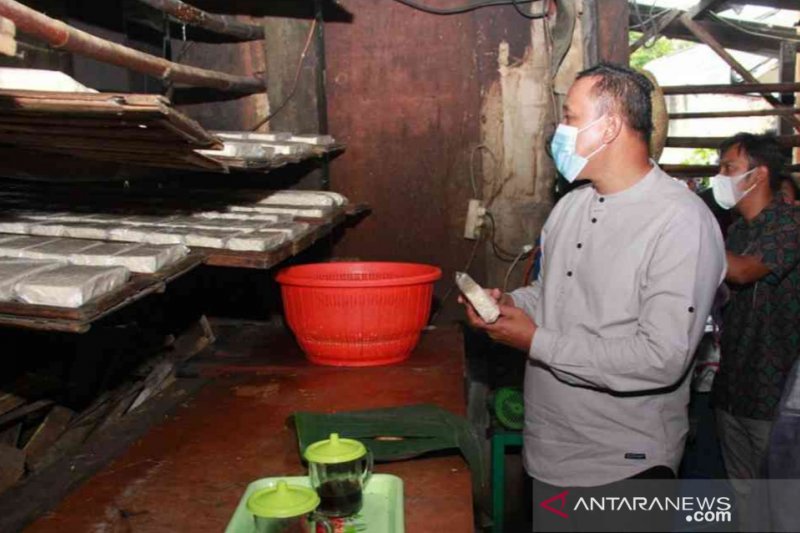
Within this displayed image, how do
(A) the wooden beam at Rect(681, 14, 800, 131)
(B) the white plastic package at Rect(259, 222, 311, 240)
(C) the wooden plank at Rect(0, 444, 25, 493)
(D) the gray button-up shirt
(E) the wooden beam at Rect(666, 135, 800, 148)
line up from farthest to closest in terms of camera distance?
(A) the wooden beam at Rect(681, 14, 800, 131) → (E) the wooden beam at Rect(666, 135, 800, 148) → (B) the white plastic package at Rect(259, 222, 311, 240) → (C) the wooden plank at Rect(0, 444, 25, 493) → (D) the gray button-up shirt

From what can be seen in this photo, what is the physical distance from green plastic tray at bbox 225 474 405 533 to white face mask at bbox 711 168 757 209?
2.61 meters

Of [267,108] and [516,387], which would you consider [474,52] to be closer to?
[267,108]

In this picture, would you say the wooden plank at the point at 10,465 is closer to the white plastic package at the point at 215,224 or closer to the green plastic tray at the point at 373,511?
the white plastic package at the point at 215,224

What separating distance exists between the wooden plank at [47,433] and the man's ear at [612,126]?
2388 mm

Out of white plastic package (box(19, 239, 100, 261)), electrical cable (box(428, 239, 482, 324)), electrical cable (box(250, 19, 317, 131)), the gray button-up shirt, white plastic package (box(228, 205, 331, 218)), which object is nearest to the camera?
the gray button-up shirt

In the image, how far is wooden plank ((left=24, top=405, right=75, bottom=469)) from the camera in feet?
9.62

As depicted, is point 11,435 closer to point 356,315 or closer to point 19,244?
point 19,244

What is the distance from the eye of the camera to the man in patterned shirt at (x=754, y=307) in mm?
3523

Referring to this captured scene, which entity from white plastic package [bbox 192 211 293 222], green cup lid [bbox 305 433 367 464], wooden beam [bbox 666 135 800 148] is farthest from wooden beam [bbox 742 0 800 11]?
green cup lid [bbox 305 433 367 464]

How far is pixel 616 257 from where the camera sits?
2203mm

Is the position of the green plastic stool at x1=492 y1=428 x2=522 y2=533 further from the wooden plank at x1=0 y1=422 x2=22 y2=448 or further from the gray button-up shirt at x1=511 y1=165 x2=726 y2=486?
the wooden plank at x1=0 y1=422 x2=22 y2=448

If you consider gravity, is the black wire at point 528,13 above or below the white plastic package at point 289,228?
above

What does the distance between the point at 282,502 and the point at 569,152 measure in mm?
1413

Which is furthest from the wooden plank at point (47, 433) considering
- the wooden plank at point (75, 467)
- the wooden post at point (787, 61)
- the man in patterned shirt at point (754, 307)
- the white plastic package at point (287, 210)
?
the wooden post at point (787, 61)
